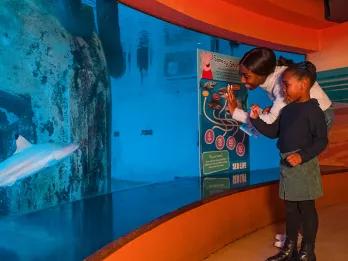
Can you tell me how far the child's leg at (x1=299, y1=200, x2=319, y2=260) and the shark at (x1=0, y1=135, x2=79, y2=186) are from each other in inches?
54.9

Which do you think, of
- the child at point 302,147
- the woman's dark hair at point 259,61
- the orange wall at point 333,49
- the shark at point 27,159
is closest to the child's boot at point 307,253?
the child at point 302,147

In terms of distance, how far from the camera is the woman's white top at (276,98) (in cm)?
195

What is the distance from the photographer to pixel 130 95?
2793 millimetres

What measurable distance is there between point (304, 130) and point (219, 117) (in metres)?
1.68

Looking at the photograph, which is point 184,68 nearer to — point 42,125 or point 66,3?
point 66,3

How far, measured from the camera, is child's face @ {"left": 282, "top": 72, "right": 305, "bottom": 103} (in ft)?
5.82

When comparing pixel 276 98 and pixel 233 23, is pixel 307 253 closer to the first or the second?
pixel 276 98

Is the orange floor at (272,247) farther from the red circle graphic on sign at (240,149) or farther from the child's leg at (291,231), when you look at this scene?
the red circle graphic on sign at (240,149)

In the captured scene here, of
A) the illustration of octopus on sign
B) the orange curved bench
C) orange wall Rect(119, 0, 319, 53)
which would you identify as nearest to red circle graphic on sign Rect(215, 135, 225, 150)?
the illustration of octopus on sign

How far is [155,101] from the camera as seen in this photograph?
117 inches

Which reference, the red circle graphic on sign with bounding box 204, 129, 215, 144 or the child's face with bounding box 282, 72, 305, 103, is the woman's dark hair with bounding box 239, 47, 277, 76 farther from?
the red circle graphic on sign with bounding box 204, 129, 215, 144

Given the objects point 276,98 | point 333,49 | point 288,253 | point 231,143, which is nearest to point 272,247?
point 288,253

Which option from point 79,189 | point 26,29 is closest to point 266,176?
point 79,189

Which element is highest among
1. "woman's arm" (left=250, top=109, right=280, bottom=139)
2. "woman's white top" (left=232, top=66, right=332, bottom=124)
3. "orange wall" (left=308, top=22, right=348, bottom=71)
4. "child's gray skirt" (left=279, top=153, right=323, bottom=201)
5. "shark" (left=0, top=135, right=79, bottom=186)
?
"orange wall" (left=308, top=22, right=348, bottom=71)
